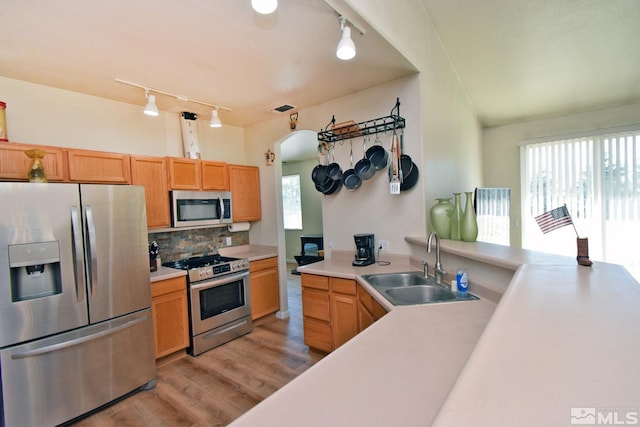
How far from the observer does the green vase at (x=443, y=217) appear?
94.0 inches

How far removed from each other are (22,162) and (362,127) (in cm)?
287

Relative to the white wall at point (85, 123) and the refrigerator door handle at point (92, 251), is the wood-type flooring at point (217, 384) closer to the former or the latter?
the refrigerator door handle at point (92, 251)

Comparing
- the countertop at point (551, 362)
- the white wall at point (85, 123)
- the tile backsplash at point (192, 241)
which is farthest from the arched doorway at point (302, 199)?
the countertop at point (551, 362)

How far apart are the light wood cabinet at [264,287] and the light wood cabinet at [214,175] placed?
1.03 m

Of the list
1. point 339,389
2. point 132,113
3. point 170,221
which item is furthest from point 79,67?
point 339,389

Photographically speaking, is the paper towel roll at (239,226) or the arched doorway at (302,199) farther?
the arched doorway at (302,199)

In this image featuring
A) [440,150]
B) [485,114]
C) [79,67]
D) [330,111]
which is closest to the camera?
[79,67]

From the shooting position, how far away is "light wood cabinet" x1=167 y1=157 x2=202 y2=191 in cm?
305

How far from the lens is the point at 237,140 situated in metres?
4.05

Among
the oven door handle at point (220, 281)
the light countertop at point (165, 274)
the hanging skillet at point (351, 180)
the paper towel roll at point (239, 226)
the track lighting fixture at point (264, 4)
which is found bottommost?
the oven door handle at point (220, 281)

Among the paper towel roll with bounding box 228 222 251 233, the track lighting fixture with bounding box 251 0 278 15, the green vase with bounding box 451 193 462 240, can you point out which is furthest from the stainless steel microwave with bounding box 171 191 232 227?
the green vase with bounding box 451 193 462 240

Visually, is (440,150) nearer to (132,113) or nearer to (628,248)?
(628,248)

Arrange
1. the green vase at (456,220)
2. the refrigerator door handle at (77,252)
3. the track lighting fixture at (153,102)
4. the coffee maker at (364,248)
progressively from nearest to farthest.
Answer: the refrigerator door handle at (77,252) < the green vase at (456,220) < the track lighting fixture at (153,102) < the coffee maker at (364,248)

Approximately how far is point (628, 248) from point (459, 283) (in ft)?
11.4
